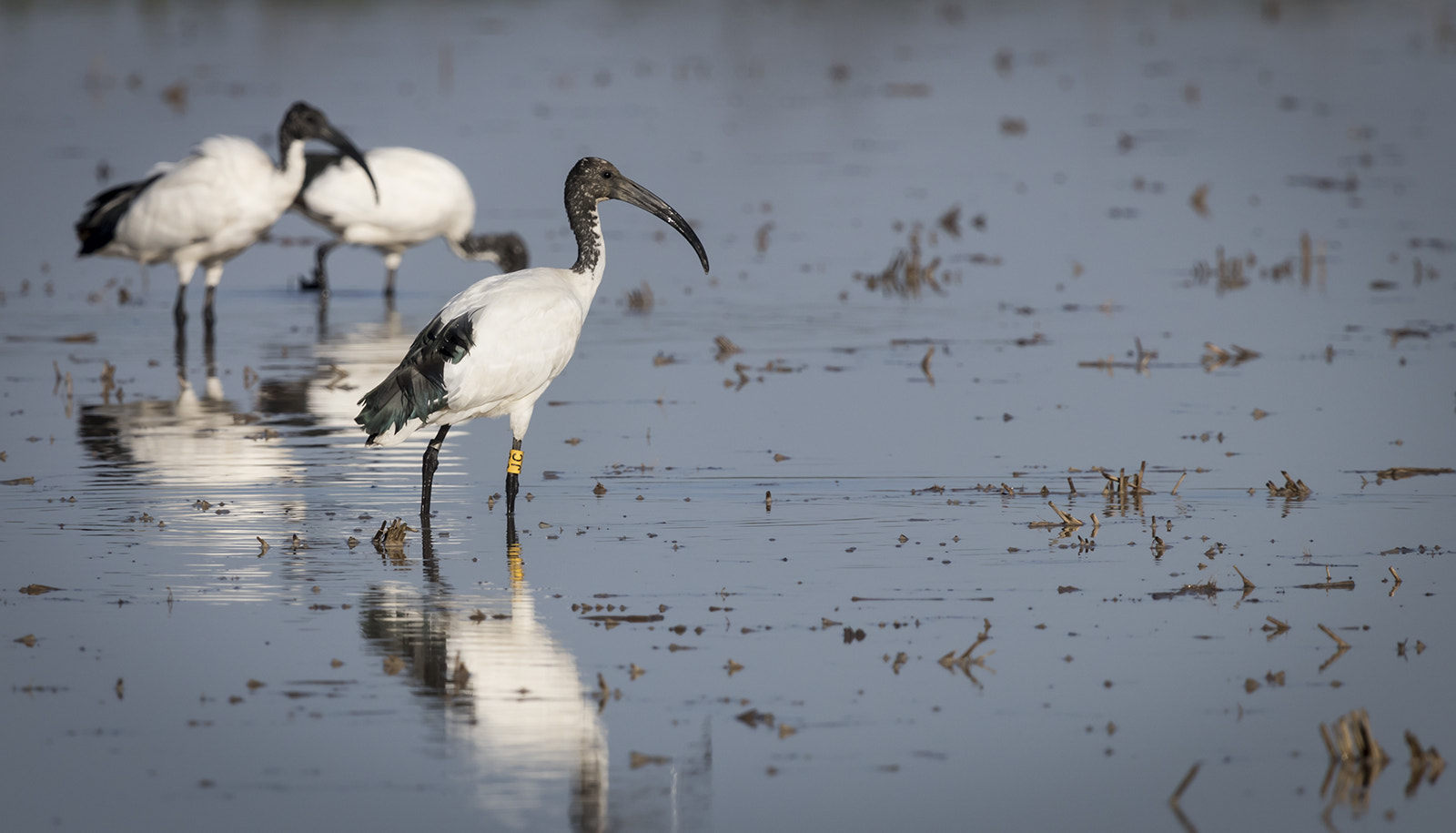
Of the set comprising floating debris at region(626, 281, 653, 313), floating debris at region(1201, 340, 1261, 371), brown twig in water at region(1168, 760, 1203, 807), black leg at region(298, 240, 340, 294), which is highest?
black leg at region(298, 240, 340, 294)

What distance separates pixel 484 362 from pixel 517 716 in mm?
2890

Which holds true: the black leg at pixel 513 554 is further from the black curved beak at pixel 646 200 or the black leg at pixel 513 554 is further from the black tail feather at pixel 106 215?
the black tail feather at pixel 106 215

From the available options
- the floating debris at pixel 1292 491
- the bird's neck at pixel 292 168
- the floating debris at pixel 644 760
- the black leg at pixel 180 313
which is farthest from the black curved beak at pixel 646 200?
the bird's neck at pixel 292 168

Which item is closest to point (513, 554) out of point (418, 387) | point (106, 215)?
point (418, 387)

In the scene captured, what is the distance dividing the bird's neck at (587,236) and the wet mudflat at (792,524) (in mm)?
1070

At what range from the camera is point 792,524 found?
8.80 m

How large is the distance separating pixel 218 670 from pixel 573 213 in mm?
3943

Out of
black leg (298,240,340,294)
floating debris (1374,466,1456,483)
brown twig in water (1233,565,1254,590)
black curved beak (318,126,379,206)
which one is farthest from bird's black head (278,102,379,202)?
brown twig in water (1233,565,1254,590)

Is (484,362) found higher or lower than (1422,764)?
higher

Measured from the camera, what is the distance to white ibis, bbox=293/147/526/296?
1697 centimetres

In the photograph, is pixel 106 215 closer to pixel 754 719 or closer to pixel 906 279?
pixel 906 279

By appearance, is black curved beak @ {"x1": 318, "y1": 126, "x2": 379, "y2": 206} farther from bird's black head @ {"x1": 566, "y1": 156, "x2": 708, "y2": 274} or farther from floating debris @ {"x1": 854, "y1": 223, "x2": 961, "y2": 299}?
bird's black head @ {"x1": 566, "y1": 156, "x2": 708, "y2": 274}

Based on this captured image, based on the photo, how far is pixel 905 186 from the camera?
22359mm

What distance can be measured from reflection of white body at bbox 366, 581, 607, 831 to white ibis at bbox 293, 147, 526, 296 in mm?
9933
